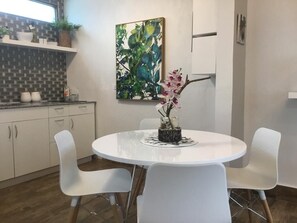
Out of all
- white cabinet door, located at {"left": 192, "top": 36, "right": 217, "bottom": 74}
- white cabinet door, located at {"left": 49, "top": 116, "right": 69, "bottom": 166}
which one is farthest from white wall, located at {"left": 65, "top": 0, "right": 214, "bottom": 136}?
white cabinet door, located at {"left": 49, "top": 116, "right": 69, "bottom": 166}

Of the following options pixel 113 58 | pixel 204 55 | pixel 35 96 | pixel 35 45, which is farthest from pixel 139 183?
pixel 35 45

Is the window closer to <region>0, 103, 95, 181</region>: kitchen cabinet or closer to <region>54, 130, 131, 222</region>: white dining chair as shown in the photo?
<region>0, 103, 95, 181</region>: kitchen cabinet

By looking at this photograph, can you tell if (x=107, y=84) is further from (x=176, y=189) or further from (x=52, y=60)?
(x=176, y=189)

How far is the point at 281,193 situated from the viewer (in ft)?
9.12

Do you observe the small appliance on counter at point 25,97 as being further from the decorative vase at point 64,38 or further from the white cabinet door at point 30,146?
the decorative vase at point 64,38

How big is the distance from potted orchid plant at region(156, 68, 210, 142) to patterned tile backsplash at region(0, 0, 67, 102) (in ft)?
8.53

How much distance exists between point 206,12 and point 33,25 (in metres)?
2.46

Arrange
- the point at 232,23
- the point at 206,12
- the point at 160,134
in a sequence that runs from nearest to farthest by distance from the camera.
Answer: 1. the point at 160,134
2. the point at 232,23
3. the point at 206,12

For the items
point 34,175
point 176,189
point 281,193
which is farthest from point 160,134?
point 34,175

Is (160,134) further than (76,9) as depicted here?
No

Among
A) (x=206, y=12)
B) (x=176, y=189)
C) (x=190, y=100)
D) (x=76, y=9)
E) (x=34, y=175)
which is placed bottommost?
(x=34, y=175)

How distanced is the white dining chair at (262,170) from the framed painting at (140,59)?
1.57 meters

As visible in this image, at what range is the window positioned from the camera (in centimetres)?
353

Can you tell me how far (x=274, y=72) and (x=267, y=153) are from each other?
1.15 meters
